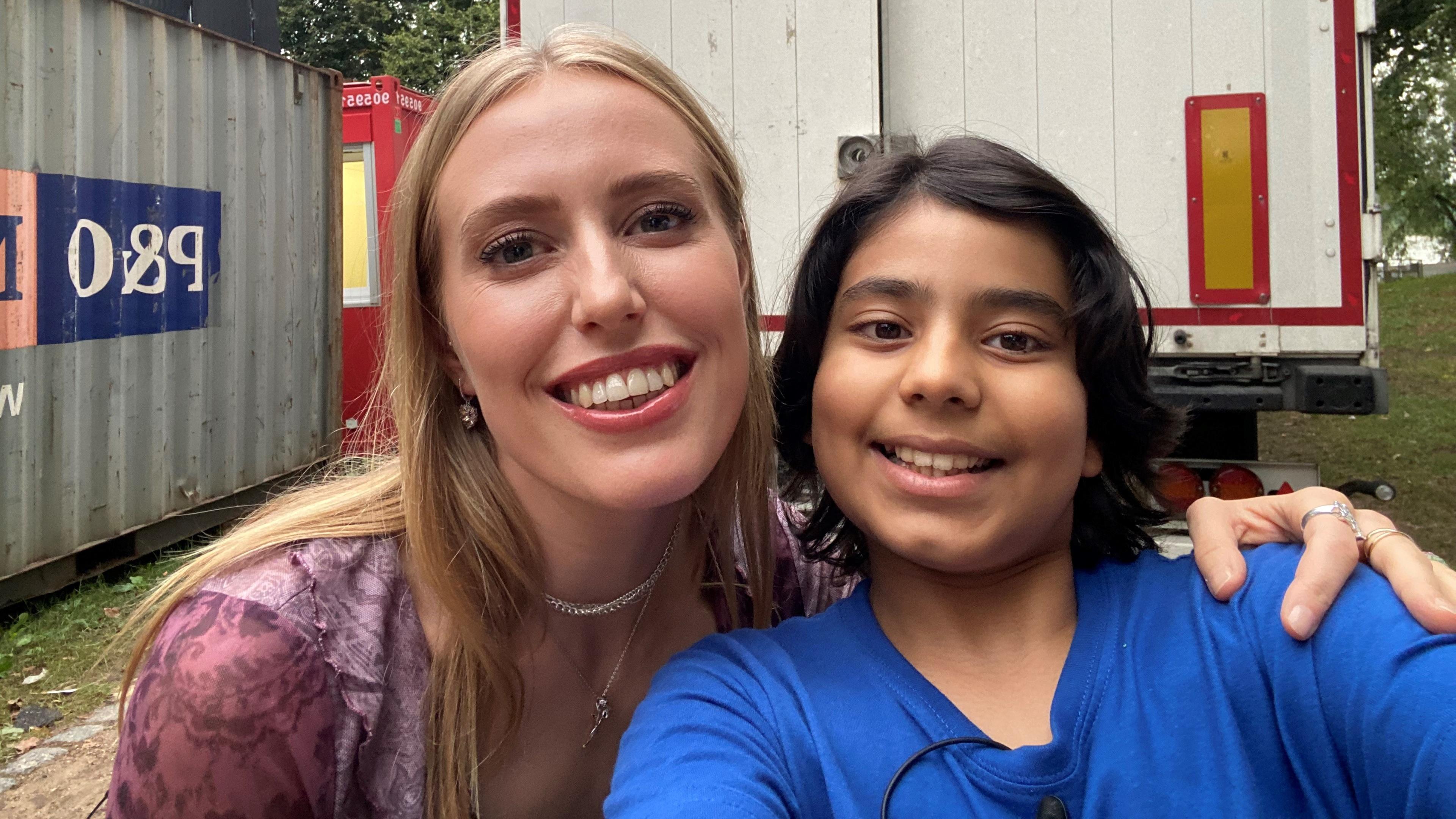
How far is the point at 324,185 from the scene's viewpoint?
8031mm

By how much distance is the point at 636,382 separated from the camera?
1.61 meters

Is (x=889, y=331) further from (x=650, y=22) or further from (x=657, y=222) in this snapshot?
(x=650, y=22)

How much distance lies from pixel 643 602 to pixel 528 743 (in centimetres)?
35

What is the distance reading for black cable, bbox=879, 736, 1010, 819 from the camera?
4.48 feet

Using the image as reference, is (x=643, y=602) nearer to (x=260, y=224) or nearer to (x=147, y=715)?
(x=147, y=715)

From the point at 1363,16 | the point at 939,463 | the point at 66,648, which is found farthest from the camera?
the point at 66,648

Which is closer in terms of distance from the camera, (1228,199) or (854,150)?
(1228,199)

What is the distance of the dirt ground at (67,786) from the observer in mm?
3680

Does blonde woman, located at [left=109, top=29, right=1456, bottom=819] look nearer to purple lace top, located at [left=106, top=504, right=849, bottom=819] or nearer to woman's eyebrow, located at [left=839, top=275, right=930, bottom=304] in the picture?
purple lace top, located at [left=106, top=504, right=849, bottom=819]

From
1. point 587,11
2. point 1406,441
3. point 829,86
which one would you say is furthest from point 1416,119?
point 587,11

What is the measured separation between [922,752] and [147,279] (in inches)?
234

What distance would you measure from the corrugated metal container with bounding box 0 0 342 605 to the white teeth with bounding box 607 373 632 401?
4705 millimetres

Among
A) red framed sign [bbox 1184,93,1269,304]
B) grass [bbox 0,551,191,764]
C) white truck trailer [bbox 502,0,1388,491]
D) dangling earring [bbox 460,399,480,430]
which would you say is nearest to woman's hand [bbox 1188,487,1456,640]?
dangling earring [bbox 460,399,480,430]

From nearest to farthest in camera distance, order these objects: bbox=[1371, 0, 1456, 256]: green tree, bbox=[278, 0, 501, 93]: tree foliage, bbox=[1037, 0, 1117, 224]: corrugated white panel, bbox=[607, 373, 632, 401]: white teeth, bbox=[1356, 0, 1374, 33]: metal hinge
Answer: bbox=[607, 373, 632, 401]: white teeth
bbox=[1356, 0, 1374, 33]: metal hinge
bbox=[1037, 0, 1117, 224]: corrugated white panel
bbox=[1371, 0, 1456, 256]: green tree
bbox=[278, 0, 501, 93]: tree foliage
